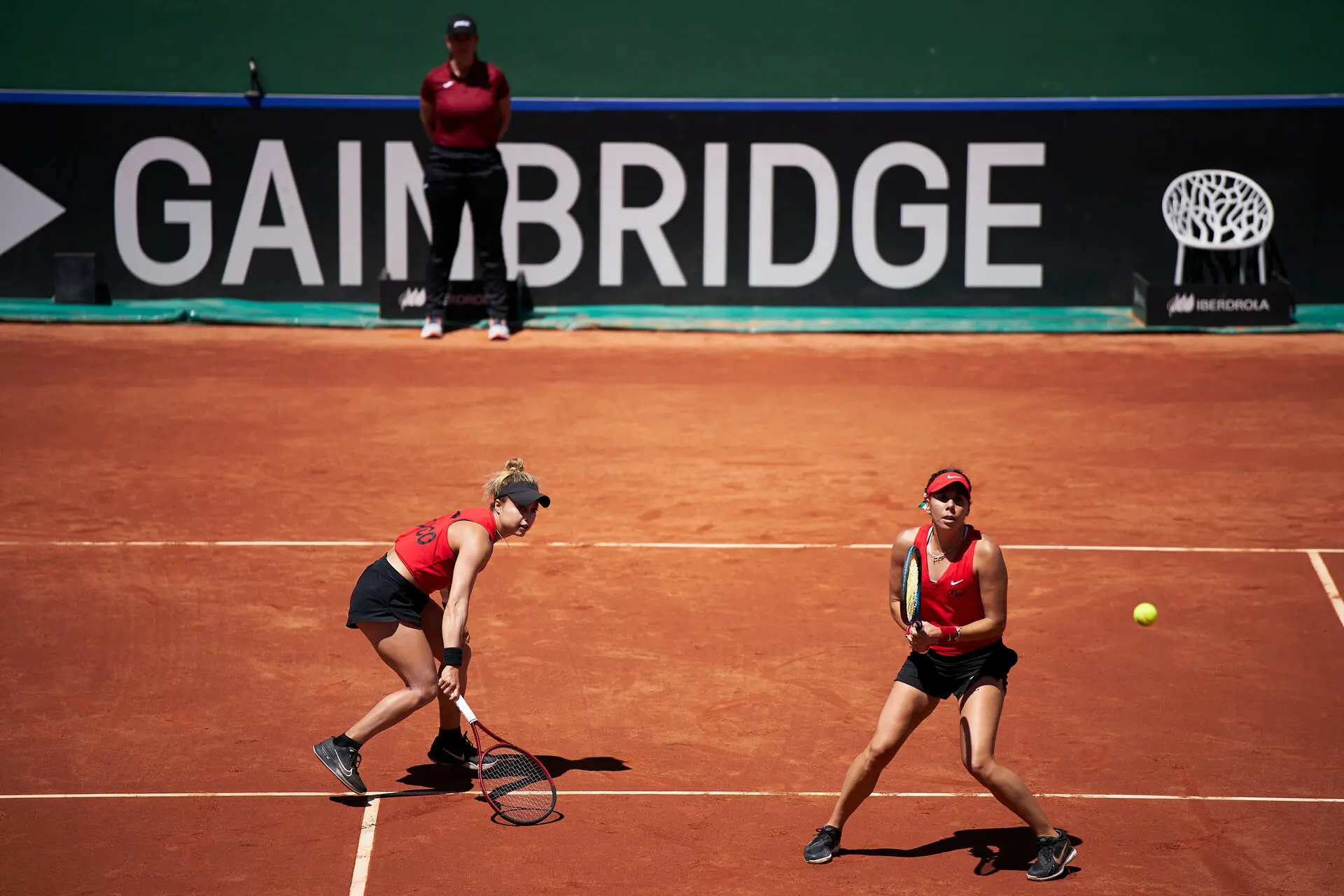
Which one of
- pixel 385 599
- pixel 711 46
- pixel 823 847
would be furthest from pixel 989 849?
pixel 711 46

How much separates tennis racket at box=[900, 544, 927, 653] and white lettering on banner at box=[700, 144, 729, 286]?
13.0m

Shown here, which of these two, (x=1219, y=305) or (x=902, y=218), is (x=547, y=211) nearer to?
(x=902, y=218)

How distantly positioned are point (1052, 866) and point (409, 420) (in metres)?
9.06

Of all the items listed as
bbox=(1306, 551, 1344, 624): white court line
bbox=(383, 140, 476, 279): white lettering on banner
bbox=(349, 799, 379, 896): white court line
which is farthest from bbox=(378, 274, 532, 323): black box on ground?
bbox=(349, 799, 379, 896): white court line

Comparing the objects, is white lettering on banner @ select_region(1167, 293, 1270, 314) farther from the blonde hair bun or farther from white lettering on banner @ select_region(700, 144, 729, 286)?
the blonde hair bun

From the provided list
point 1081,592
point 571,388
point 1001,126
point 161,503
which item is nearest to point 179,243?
point 571,388

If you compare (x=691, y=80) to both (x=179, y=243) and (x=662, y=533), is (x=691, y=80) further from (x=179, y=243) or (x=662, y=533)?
(x=662, y=533)

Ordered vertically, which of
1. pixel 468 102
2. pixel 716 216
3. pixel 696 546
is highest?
pixel 468 102

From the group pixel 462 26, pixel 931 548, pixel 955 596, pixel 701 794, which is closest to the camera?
pixel 955 596

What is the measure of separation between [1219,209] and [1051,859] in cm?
1431

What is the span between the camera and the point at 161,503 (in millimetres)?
11766

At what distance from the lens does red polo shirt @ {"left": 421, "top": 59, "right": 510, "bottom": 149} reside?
1702cm

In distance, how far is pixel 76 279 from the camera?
18.9m

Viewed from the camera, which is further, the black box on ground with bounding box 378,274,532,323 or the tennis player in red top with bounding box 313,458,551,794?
the black box on ground with bounding box 378,274,532,323
